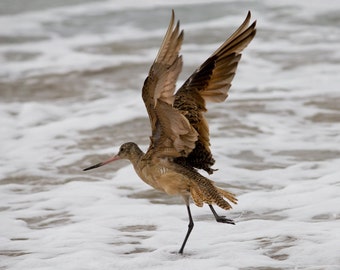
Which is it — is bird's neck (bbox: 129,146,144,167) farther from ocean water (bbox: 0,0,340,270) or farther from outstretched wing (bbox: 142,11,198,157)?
ocean water (bbox: 0,0,340,270)

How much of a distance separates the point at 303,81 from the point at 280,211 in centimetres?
507

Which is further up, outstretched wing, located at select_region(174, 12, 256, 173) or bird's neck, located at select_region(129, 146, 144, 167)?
outstretched wing, located at select_region(174, 12, 256, 173)

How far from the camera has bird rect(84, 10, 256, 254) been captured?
5387 millimetres

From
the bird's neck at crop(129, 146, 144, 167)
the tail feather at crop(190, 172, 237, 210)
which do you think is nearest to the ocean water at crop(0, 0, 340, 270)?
the tail feather at crop(190, 172, 237, 210)

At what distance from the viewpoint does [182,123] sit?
5.56 metres

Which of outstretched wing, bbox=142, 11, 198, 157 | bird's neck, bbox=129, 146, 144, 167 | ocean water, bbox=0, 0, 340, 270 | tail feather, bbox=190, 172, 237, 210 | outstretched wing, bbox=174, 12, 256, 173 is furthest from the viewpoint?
bird's neck, bbox=129, 146, 144, 167

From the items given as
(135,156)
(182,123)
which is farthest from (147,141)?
(182,123)

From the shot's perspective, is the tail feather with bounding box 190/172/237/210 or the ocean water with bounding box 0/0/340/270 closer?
the tail feather with bounding box 190/172/237/210

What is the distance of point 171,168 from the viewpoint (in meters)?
5.78

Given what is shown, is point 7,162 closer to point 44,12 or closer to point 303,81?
point 303,81

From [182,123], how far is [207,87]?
54 centimetres

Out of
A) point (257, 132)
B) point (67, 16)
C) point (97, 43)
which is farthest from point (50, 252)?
point (67, 16)

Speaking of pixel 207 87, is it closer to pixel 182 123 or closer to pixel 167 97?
pixel 182 123

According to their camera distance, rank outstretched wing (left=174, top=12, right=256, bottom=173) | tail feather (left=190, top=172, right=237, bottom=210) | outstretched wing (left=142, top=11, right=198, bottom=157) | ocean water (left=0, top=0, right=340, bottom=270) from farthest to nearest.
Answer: outstretched wing (left=174, top=12, right=256, bottom=173) → ocean water (left=0, top=0, right=340, bottom=270) → tail feather (left=190, top=172, right=237, bottom=210) → outstretched wing (left=142, top=11, right=198, bottom=157)
